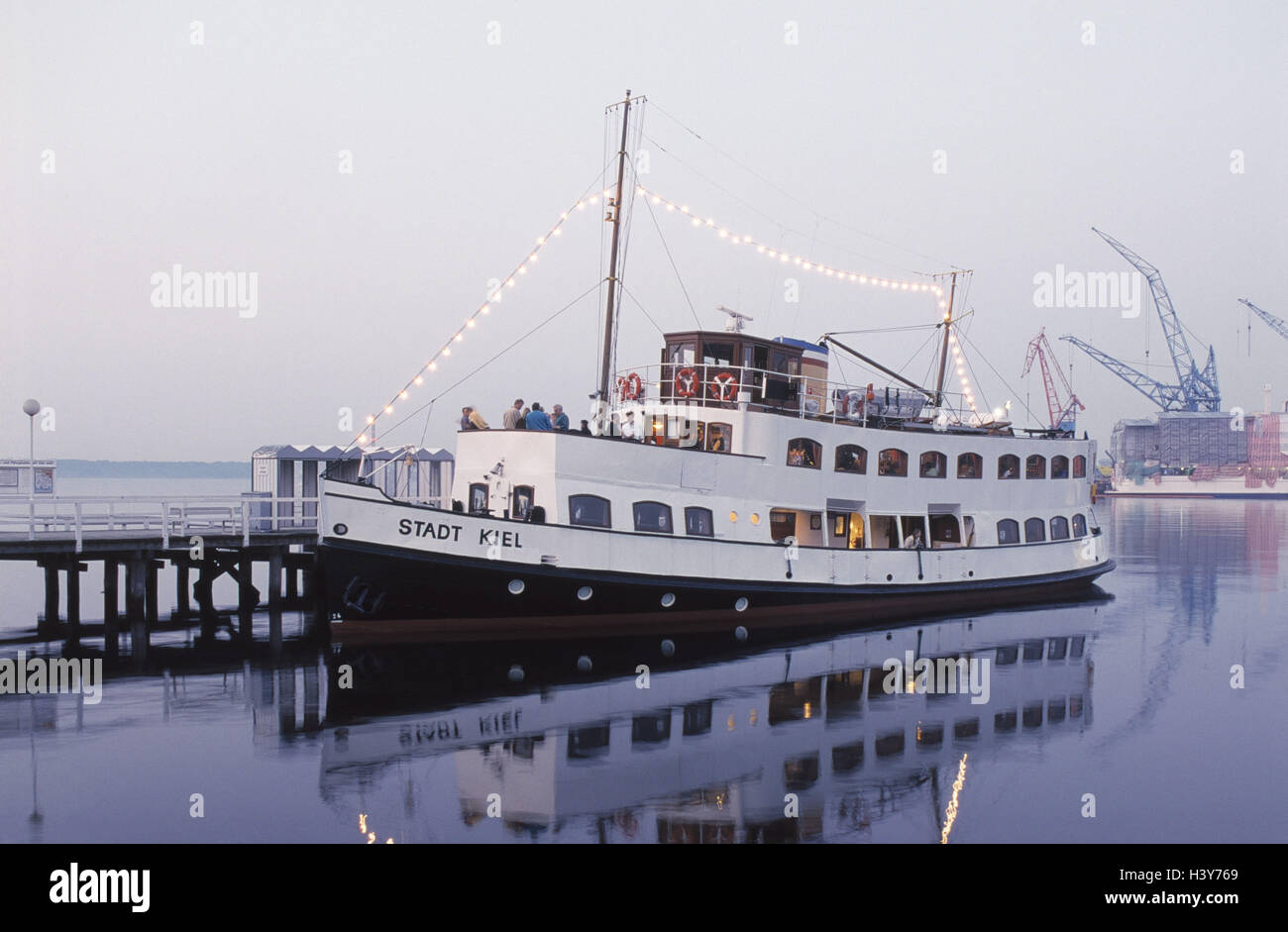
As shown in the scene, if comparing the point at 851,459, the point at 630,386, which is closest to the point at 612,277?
the point at 630,386

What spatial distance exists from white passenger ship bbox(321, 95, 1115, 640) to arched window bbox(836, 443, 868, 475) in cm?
5

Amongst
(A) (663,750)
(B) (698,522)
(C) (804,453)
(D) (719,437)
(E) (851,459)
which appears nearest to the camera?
(A) (663,750)

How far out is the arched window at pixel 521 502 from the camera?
21.2 metres

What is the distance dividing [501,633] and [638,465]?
4.79 metres

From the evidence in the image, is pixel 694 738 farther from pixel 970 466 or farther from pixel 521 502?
pixel 970 466

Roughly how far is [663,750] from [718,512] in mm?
8751

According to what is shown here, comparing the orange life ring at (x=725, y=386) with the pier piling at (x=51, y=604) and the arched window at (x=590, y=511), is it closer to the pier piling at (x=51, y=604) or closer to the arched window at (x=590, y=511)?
the arched window at (x=590, y=511)

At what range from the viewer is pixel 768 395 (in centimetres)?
2483

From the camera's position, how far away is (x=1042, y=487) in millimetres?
29703

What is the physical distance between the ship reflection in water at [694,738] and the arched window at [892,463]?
4895 millimetres

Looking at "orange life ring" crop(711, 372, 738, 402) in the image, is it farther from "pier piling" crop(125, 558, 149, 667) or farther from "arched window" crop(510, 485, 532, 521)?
"pier piling" crop(125, 558, 149, 667)

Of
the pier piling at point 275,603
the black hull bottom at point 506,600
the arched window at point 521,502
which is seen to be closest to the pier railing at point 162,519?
the pier piling at point 275,603

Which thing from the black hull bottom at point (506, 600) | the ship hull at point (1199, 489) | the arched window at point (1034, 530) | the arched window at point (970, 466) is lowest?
the ship hull at point (1199, 489)

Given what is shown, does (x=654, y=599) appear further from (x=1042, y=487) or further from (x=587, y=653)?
(x=1042, y=487)
